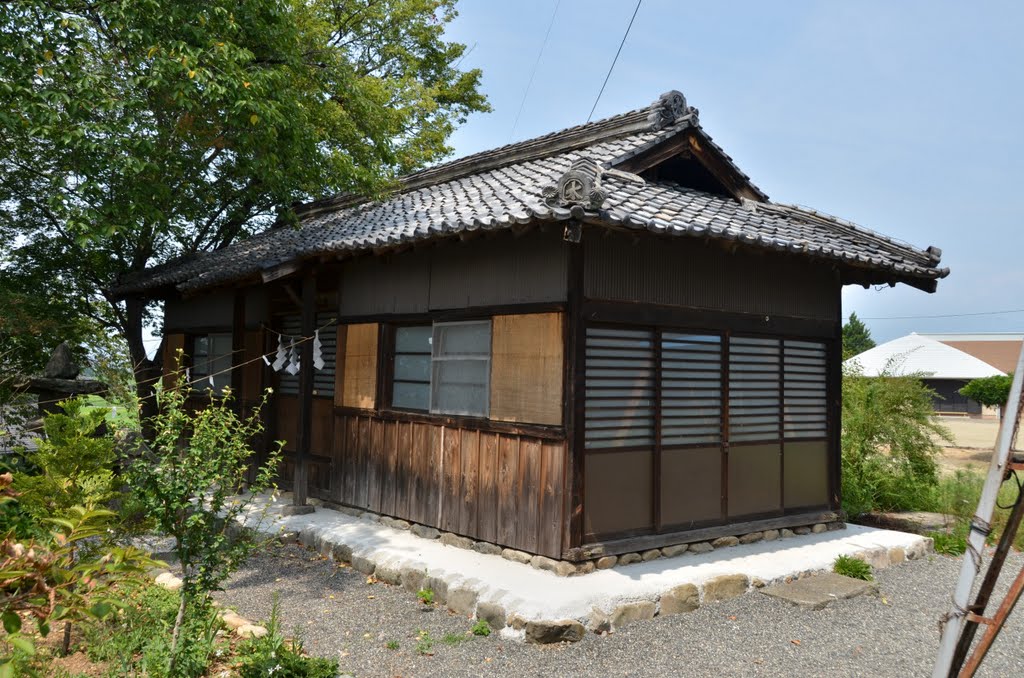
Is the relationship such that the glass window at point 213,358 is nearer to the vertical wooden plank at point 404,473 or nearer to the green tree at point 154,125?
the green tree at point 154,125

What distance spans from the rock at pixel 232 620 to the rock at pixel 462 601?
1687 millimetres

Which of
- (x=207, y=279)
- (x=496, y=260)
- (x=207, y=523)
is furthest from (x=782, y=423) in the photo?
(x=207, y=279)

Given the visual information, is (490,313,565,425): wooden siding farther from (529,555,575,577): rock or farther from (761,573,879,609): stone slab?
(761,573,879,609): stone slab

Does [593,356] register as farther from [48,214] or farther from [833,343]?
[48,214]

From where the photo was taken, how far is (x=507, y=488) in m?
7.15

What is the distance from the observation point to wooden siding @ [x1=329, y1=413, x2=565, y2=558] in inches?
267

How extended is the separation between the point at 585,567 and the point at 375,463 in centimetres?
342

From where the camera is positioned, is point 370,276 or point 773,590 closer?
point 773,590

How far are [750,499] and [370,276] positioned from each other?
5.56 metres

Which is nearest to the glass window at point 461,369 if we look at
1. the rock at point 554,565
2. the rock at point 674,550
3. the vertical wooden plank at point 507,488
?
the vertical wooden plank at point 507,488

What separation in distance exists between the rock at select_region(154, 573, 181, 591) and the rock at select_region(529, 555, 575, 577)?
3.24m

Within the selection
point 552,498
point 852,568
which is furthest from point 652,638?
point 852,568

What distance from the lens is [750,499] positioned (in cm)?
823

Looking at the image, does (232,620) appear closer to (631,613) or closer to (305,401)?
(631,613)
